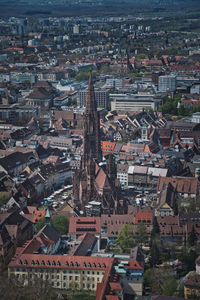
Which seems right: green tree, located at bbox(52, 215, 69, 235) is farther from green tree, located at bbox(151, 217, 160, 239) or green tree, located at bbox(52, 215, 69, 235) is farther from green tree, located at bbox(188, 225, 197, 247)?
green tree, located at bbox(188, 225, 197, 247)

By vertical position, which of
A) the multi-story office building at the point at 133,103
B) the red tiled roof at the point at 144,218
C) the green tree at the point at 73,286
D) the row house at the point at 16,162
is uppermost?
the red tiled roof at the point at 144,218

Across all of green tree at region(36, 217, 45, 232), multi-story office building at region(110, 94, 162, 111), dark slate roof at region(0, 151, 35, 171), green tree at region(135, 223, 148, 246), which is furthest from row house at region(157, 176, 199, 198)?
multi-story office building at region(110, 94, 162, 111)

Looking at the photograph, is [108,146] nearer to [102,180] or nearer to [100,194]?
[102,180]

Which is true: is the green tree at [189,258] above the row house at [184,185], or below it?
above

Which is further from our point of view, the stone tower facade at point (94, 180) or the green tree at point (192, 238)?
the stone tower facade at point (94, 180)

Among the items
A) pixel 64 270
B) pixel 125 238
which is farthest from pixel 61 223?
pixel 64 270

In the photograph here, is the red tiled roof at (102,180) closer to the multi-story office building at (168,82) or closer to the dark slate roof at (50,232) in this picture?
the dark slate roof at (50,232)

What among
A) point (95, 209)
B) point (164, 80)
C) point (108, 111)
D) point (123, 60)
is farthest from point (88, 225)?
point (123, 60)

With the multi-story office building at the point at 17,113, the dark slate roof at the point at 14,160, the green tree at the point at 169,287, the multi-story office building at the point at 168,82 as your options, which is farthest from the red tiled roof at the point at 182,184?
the multi-story office building at the point at 168,82
